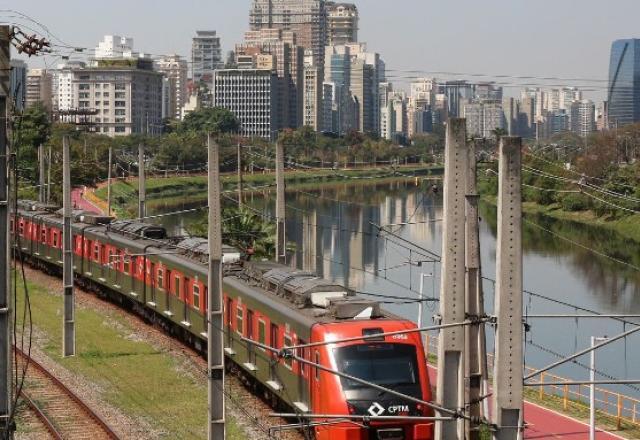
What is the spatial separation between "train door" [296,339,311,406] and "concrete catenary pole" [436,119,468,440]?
626 centimetres

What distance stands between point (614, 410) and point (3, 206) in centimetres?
2284

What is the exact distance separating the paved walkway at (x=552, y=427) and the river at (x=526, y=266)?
1.54m

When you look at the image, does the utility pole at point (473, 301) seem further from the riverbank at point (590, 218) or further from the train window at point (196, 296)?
the riverbank at point (590, 218)

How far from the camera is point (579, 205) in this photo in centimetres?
9400

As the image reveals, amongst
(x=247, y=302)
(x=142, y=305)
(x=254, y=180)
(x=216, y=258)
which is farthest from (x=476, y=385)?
(x=254, y=180)

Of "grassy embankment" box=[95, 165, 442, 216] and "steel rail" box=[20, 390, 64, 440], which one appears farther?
"grassy embankment" box=[95, 165, 442, 216]

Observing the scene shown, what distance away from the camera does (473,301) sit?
18172 millimetres

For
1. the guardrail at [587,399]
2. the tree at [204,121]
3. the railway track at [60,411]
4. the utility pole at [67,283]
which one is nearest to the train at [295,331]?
the utility pole at [67,283]

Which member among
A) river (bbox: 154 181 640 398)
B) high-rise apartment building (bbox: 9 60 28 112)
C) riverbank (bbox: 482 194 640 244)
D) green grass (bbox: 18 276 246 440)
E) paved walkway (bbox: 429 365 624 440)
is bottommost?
river (bbox: 154 181 640 398)

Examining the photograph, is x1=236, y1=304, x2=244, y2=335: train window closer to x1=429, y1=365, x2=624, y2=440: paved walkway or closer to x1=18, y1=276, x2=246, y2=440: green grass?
x1=18, y1=276, x2=246, y2=440: green grass

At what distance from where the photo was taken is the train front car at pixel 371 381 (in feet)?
61.8

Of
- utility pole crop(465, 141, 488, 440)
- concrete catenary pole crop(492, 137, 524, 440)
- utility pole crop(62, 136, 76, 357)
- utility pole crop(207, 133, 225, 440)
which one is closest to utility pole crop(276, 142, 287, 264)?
utility pole crop(62, 136, 76, 357)

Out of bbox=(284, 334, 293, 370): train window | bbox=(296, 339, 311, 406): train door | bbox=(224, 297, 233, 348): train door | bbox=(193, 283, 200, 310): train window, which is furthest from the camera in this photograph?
bbox=(193, 283, 200, 310): train window

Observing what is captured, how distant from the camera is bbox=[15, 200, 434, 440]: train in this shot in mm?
18906
